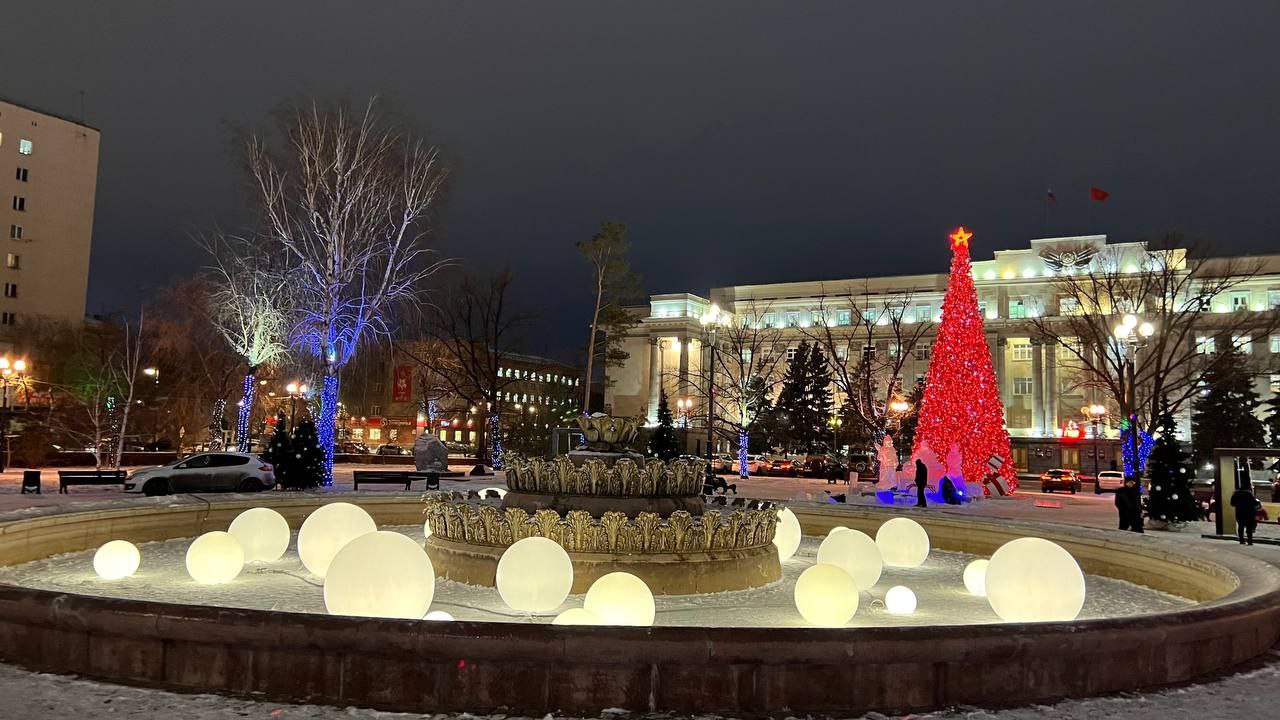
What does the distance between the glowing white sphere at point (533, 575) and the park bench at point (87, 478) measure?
→ 22.0 m

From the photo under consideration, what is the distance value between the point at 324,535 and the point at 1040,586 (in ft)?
28.4

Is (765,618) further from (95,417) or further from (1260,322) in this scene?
(1260,322)

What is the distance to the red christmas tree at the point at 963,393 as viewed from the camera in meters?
33.3

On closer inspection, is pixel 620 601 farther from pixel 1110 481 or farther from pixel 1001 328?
pixel 1001 328

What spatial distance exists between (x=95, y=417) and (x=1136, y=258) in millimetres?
73250

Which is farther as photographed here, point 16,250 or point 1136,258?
point 1136,258

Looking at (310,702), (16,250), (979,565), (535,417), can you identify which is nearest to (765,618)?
(979,565)

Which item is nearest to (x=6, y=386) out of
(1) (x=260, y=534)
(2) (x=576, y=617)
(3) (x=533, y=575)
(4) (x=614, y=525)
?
(1) (x=260, y=534)

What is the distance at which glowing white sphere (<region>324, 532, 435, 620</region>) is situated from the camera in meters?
7.18

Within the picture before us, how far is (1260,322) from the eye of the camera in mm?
41531

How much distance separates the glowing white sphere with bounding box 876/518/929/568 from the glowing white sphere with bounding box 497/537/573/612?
649 centimetres

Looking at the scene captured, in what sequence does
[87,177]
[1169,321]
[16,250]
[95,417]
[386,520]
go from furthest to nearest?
[87,177]
[16,250]
[1169,321]
[95,417]
[386,520]

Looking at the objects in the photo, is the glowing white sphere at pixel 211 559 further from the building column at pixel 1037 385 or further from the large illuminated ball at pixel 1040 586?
the building column at pixel 1037 385

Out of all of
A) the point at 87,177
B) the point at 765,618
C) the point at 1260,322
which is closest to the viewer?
the point at 765,618
